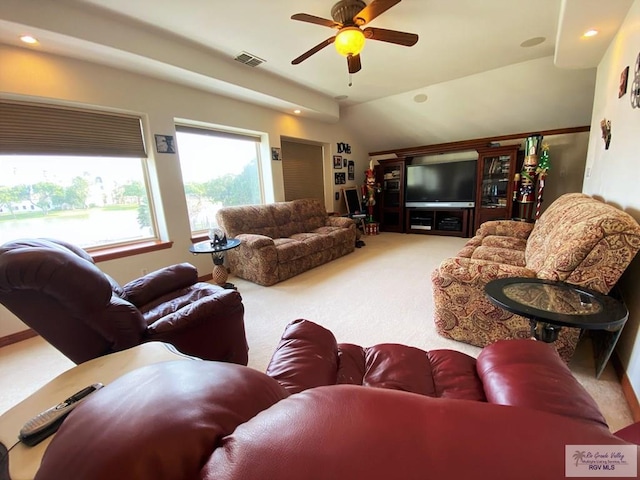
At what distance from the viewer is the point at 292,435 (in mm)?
326

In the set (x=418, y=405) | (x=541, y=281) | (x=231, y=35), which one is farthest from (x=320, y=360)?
(x=231, y=35)

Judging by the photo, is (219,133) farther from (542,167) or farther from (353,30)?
(542,167)

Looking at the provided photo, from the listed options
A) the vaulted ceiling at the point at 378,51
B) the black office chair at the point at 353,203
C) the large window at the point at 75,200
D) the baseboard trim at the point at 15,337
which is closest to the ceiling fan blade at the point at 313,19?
the vaulted ceiling at the point at 378,51

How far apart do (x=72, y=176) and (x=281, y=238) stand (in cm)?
240

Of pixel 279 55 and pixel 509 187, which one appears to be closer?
pixel 279 55

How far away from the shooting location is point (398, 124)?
215 inches

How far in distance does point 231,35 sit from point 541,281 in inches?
129

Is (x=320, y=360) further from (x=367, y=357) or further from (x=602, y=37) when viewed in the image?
(x=602, y=37)

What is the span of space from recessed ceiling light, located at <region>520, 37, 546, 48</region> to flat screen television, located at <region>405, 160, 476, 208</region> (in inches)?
88.9

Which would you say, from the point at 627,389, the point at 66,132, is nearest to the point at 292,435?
the point at 627,389

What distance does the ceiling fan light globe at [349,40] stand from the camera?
6.98 ft

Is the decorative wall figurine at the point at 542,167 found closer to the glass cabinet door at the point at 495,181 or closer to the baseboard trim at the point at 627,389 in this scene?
the glass cabinet door at the point at 495,181

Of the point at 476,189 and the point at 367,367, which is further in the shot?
the point at 476,189
